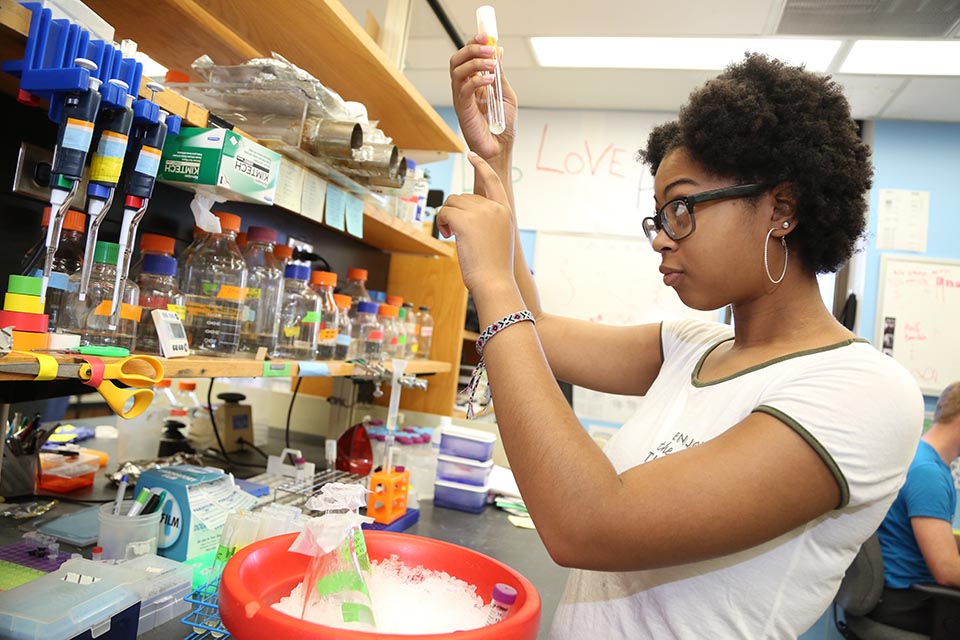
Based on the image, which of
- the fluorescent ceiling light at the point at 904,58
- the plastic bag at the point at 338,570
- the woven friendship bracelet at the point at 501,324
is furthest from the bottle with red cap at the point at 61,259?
the fluorescent ceiling light at the point at 904,58

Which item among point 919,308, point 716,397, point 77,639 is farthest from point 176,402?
point 919,308

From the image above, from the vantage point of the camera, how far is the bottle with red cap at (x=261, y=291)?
1454mm

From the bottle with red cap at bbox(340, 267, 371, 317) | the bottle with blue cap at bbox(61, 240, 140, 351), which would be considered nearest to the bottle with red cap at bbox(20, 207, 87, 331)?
the bottle with blue cap at bbox(61, 240, 140, 351)

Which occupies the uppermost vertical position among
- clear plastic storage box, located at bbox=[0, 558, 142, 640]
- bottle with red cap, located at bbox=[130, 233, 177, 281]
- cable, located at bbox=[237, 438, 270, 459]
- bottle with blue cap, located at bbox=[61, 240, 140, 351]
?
bottle with red cap, located at bbox=[130, 233, 177, 281]

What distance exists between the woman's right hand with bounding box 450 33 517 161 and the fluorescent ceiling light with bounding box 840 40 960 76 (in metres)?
3.02

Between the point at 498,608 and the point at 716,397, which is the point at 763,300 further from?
the point at 498,608

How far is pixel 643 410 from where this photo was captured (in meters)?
1.01

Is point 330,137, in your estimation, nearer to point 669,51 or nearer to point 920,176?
point 669,51

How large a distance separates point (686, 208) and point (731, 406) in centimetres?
30

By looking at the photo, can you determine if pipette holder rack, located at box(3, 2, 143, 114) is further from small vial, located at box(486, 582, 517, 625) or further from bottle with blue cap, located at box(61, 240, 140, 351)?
small vial, located at box(486, 582, 517, 625)

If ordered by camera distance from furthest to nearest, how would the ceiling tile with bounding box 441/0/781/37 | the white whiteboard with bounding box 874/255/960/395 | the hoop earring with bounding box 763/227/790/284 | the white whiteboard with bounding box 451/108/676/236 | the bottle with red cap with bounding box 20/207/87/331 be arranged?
the white whiteboard with bounding box 451/108/676/236
the white whiteboard with bounding box 874/255/960/395
the ceiling tile with bounding box 441/0/781/37
the bottle with red cap with bounding box 20/207/87/331
the hoop earring with bounding box 763/227/790/284

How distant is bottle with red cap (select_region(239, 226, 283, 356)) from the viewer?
4.77 feet

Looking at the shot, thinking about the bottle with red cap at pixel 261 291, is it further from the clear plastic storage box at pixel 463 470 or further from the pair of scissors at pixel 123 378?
the clear plastic storage box at pixel 463 470

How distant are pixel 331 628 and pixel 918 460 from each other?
249cm
